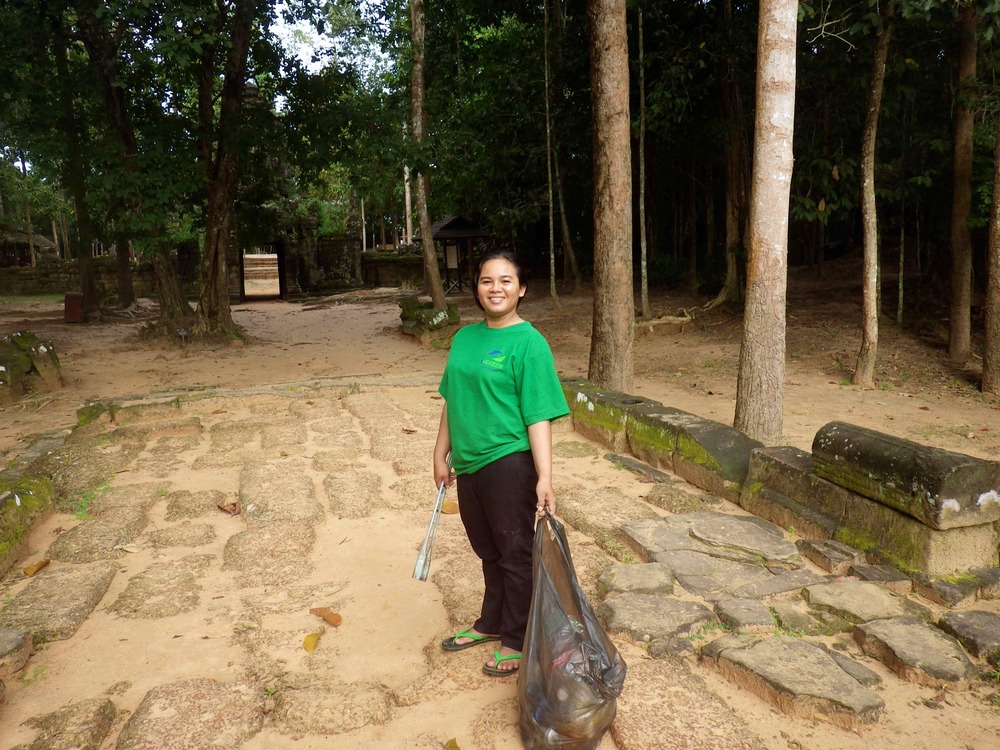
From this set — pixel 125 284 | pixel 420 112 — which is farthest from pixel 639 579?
pixel 125 284

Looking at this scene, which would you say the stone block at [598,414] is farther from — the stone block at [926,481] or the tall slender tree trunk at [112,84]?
the tall slender tree trunk at [112,84]

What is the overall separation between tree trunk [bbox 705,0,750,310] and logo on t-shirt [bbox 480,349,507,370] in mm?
11677

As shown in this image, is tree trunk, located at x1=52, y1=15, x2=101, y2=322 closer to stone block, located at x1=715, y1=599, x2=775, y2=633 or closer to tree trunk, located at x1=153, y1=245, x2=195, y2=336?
tree trunk, located at x1=153, y1=245, x2=195, y2=336

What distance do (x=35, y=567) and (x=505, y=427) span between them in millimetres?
2588

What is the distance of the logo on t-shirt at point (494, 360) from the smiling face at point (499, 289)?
0.35ft

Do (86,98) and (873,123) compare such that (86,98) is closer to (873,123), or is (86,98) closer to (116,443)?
(116,443)

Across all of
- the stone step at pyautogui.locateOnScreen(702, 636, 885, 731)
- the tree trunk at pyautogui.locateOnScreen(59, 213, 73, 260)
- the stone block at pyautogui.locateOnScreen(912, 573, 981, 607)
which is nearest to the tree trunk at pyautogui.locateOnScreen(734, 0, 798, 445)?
the stone block at pyautogui.locateOnScreen(912, 573, 981, 607)

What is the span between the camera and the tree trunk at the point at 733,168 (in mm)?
12703

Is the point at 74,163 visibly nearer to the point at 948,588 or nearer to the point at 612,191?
the point at 612,191

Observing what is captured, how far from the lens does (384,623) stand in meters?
3.05

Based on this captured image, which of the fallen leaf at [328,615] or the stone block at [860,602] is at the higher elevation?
the stone block at [860,602]

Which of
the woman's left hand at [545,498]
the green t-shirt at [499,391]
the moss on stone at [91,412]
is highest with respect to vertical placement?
the green t-shirt at [499,391]

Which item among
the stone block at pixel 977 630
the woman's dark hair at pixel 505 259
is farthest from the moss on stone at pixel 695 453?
the woman's dark hair at pixel 505 259

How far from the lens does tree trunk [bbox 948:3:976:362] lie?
8.90m
